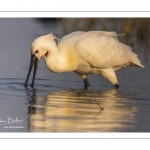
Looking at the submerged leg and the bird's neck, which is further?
the submerged leg

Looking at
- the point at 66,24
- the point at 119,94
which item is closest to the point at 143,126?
the point at 119,94

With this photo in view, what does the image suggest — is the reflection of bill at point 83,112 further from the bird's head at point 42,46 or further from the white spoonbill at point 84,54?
the bird's head at point 42,46

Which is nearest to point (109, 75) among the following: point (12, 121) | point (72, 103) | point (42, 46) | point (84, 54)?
point (84, 54)

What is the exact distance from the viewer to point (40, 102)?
12391 mm

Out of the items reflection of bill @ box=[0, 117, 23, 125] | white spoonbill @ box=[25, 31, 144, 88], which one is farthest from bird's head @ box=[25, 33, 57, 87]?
reflection of bill @ box=[0, 117, 23, 125]

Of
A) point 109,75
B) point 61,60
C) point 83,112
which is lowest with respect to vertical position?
point 83,112

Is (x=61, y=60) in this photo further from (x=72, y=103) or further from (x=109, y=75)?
(x=72, y=103)

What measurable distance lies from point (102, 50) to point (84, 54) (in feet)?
2.29

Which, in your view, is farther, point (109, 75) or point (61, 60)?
point (109, 75)

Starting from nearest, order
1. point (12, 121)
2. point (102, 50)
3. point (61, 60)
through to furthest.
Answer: point (12, 121) → point (61, 60) → point (102, 50)

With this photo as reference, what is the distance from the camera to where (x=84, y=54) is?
45.8ft

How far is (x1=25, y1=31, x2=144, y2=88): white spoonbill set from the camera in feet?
44.9

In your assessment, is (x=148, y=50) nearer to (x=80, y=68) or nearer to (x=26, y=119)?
(x=80, y=68)

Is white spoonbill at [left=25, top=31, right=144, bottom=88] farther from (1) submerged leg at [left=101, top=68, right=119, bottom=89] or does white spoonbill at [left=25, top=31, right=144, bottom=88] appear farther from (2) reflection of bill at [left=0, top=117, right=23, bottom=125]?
(2) reflection of bill at [left=0, top=117, right=23, bottom=125]
